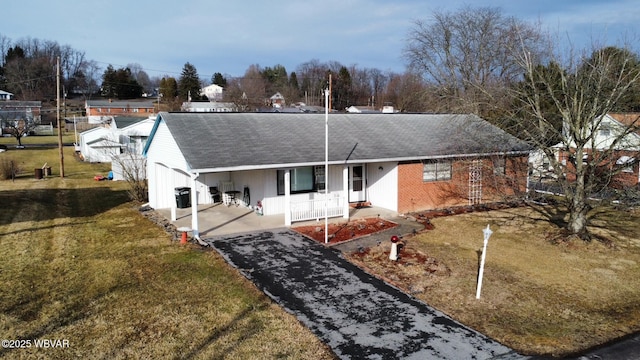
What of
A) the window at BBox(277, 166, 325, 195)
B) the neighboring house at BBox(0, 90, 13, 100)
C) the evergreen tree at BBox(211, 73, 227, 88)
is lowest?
the window at BBox(277, 166, 325, 195)

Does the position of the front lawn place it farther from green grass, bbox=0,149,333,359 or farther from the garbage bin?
the garbage bin

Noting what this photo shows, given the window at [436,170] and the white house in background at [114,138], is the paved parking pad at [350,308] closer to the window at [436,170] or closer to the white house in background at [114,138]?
the window at [436,170]

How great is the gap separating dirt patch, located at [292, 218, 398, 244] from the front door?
2586 millimetres

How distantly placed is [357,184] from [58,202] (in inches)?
550

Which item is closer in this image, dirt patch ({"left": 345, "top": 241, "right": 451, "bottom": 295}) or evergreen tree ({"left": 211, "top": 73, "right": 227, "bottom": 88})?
dirt patch ({"left": 345, "top": 241, "right": 451, "bottom": 295})

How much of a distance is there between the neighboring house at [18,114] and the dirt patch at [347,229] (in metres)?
52.9

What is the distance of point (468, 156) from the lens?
1833 cm

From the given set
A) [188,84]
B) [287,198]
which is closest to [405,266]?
[287,198]

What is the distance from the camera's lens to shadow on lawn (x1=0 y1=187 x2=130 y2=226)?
57.5ft

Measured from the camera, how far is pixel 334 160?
51.0 feet

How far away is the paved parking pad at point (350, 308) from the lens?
7234mm

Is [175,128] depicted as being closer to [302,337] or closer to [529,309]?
[302,337]

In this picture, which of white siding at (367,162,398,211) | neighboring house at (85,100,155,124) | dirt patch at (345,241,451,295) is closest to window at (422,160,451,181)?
white siding at (367,162,398,211)

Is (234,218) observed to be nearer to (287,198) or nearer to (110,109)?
(287,198)
